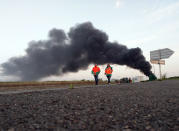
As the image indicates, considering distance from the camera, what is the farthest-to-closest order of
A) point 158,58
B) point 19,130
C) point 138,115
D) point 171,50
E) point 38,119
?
point 158,58
point 171,50
point 138,115
point 38,119
point 19,130

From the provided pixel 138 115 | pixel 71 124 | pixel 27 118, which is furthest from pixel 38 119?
pixel 138 115

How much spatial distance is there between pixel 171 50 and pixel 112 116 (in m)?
30.7

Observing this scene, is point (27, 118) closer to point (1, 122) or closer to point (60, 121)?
point (1, 122)

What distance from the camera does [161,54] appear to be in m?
32.7

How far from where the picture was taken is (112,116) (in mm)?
4141

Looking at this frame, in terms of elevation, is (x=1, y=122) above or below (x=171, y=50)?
below

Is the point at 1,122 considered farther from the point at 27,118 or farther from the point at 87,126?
the point at 87,126

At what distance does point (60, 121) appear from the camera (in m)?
3.75

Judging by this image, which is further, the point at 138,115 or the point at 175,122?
the point at 138,115

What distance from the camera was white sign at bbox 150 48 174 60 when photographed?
3107 cm

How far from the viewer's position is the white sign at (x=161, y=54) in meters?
31.1

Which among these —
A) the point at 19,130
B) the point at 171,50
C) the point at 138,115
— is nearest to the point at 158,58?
the point at 171,50

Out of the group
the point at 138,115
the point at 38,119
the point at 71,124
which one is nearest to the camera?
the point at 71,124

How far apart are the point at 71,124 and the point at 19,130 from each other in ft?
3.56
